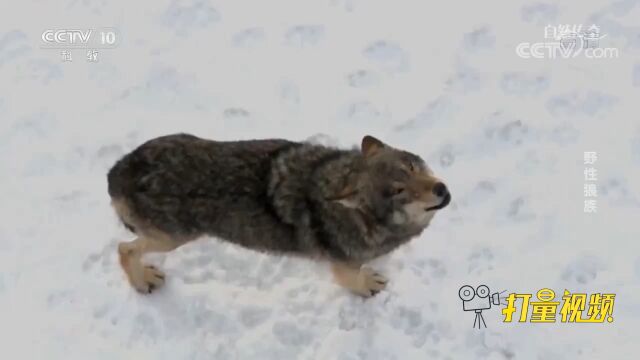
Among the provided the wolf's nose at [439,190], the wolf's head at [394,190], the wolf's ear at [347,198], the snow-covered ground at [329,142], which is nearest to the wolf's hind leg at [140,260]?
the snow-covered ground at [329,142]

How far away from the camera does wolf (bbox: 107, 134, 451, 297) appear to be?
541cm

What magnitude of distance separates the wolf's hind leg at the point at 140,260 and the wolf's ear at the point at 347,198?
1607mm

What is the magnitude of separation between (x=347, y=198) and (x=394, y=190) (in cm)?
37

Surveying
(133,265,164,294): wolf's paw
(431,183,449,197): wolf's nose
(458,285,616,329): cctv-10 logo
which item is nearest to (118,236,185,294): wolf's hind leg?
(133,265,164,294): wolf's paw

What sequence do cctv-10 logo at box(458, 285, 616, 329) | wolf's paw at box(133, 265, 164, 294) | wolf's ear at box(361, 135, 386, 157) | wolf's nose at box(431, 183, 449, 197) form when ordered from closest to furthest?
wolf's nose at box(431, 183, 449, 197) → wolf's ear at box(361, 135, 386, 157) → cctv-10 logo at box(458, 285, 616, 329) → wolf's paw at box(133, 265, 164, 294)

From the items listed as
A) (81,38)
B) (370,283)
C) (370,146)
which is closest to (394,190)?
(370,146)

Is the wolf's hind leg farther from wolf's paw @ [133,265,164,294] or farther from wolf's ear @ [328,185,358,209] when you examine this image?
wolf's ear @ [328,185,358,209]

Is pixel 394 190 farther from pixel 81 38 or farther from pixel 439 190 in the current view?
pixel 81 38

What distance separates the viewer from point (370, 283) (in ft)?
21.2

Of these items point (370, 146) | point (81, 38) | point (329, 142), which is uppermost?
point (81, 38)

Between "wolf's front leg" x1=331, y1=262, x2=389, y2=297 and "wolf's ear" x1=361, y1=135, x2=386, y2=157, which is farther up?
"wolf's ear" x1=361, y1=135, x2=386, y2=157

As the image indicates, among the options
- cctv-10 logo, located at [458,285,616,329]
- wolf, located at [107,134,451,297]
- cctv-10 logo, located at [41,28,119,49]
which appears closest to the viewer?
wolf, located at [107,134,451,297]

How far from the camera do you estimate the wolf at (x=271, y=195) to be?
5.41 meters

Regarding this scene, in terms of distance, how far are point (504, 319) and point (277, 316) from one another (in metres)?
2.09
